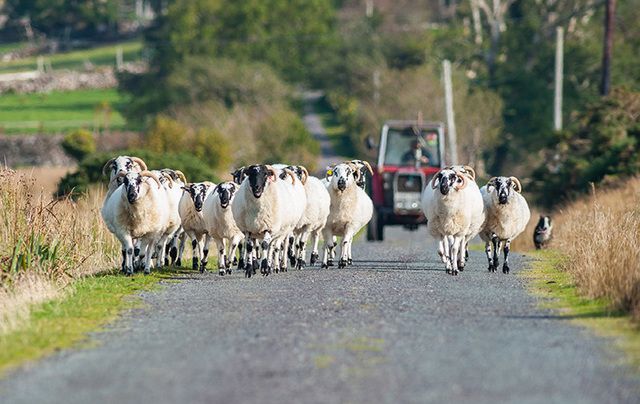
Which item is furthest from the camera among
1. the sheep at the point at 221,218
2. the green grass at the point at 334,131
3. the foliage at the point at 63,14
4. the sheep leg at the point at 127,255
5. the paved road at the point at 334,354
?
the foliage at the point at 63,14

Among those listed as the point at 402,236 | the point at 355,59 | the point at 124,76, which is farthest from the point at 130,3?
the point at 402,236

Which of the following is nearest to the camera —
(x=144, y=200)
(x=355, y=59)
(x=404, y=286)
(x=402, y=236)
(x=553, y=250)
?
(x=404, y=286)

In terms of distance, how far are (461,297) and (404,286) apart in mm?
1804

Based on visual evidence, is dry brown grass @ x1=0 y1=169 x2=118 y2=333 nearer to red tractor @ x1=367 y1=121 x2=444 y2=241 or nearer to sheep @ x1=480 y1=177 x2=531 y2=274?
sheep @ x1=480 y1=177 x2=531 y2=274

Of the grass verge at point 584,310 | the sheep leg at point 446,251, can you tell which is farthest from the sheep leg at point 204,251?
the grass verge at point 584,310

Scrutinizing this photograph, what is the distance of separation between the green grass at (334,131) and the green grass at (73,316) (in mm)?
71504

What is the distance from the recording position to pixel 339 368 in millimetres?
12930

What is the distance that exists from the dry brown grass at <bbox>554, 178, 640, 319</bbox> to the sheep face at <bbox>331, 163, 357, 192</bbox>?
3749 mm

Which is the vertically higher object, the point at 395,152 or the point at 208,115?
the point at 208,115

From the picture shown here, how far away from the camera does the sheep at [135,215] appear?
76.4 ft

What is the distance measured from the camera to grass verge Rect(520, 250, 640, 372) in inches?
561

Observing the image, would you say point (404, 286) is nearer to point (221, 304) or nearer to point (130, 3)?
point (221, 304)

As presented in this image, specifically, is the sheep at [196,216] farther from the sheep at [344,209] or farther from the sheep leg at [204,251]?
the sheep at [344,209]

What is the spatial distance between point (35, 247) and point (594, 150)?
2481cm
